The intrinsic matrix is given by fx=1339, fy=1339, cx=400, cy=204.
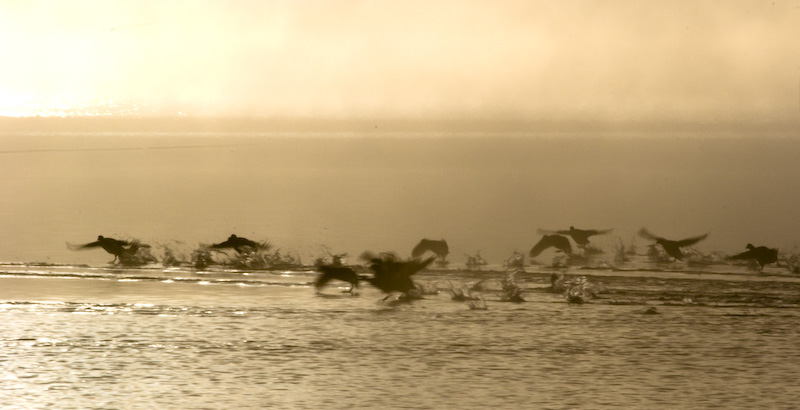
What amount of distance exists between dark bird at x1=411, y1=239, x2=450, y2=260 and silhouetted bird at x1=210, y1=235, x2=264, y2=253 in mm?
2921

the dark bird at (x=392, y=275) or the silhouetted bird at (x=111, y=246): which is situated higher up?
the silhouetted bird at (x=111, y=246)

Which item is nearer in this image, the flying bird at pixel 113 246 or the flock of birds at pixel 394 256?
the flock of birds at pixel 394 256

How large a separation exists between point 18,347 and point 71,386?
2468mm

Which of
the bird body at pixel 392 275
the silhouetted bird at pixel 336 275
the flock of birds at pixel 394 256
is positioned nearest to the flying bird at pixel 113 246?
the flock of birds at pixel 394 256

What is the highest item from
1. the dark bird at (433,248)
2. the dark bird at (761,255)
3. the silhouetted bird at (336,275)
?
the dark bird at (433,248)

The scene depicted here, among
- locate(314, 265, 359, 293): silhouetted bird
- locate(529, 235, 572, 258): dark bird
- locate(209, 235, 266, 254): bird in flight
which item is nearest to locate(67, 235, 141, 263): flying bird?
locate(209, 235, 266, 254): bird in flight

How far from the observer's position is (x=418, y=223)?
51.4 meters

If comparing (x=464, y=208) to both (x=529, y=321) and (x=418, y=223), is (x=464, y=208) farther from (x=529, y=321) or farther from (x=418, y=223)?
(x=529, y=321)

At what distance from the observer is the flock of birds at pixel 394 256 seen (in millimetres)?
20453

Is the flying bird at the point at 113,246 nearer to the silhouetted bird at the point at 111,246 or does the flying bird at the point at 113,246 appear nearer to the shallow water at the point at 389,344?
the silhouetted bird at the point at 111,246

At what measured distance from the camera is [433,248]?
24.9 meters

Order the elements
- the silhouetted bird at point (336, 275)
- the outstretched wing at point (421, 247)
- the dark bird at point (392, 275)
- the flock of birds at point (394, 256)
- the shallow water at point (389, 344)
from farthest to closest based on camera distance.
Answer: the outstretched wing at point (421, 247) < the silhouetted bird at point (336, 275) < the flock of birds at point (394, 256) < the dark bird at point (392, 275) < the shallow water at point (389, 344)

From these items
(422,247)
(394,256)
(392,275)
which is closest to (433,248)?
(422,247)

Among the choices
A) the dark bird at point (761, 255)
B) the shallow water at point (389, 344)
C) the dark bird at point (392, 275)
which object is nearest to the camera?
the shallow water at point (389, 344)
